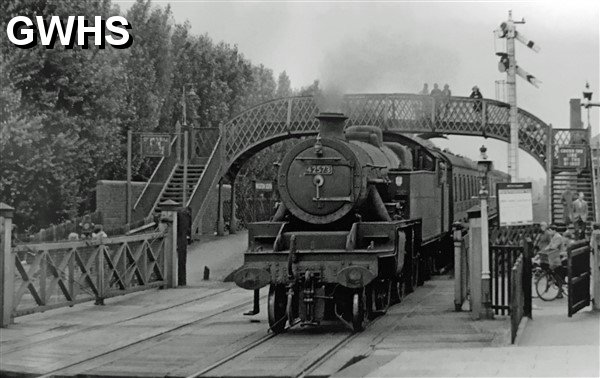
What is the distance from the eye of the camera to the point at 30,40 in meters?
15.0

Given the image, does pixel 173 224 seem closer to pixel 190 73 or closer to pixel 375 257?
pixel 375 257

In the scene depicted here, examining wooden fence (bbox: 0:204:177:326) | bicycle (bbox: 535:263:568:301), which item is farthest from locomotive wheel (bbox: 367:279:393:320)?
wooden fence (bbox: 0:204:177:326)

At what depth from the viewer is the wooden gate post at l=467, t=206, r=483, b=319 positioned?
15555 millimetres

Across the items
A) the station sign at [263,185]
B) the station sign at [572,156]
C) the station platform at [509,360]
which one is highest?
the station sign at [572,156]

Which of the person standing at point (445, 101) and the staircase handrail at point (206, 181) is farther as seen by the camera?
the person standing at point (445, 101)

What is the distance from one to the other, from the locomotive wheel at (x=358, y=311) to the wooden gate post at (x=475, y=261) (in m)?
2.04

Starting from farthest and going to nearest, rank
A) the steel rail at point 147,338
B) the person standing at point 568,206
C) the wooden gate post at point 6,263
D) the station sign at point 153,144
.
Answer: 1. the station sign at point 153,144
2. the person standing at point 568,206
3. the wooden gate post at point 6,263
4. the steel rail at point 147,338

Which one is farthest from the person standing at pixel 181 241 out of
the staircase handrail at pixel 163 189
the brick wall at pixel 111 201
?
the brick wall at pixel 111 201

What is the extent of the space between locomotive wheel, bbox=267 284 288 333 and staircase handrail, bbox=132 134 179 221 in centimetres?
2073

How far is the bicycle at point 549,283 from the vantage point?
19.0 metres

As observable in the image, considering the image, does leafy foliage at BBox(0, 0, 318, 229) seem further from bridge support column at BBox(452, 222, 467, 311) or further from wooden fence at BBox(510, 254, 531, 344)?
wooden fence at BBox(510, 254, 531, 344)

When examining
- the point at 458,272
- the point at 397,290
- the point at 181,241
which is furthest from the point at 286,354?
the point at 181,241

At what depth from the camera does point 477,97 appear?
37375 mm

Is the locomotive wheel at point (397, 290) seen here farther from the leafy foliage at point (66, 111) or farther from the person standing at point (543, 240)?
the leafy foliage at point (66, 111)
